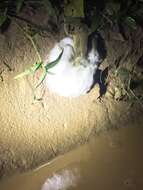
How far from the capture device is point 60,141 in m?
2.13

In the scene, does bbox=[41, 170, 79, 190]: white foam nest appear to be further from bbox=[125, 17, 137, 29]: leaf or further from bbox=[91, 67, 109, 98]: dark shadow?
bbox=[125, 17, 137, 29]: leaf

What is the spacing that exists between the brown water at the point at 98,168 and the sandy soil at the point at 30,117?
50 millimetres

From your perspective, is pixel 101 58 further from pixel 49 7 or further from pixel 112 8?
pixel 49 7

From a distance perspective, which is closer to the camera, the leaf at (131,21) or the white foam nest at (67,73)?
the white foam nest at (67,73)

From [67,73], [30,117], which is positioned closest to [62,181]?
[30,117]

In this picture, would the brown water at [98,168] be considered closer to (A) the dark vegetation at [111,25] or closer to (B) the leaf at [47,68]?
(A) the dark vegetation at [111,25]

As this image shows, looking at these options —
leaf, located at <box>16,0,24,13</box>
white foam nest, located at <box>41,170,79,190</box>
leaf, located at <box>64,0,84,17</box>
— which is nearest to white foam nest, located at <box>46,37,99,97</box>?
leaf, located at <box>64,0,84,17</box>

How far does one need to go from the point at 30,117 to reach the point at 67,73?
296 mm

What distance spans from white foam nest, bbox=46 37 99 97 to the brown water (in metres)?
0.32

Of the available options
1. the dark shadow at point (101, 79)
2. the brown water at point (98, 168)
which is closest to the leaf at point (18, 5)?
the dark shadow at point (101, 79)

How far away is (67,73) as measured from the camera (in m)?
2.10

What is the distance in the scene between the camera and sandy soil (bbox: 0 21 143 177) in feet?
6.68

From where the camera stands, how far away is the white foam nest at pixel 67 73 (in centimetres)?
209

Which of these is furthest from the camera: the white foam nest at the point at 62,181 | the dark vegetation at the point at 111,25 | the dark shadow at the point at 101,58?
the dark shadow at the point at 101,58
